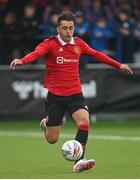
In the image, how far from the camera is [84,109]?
454 inches

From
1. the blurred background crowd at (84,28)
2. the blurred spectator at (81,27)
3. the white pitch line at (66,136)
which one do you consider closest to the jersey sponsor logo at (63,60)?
the white pitch line at (66,136)

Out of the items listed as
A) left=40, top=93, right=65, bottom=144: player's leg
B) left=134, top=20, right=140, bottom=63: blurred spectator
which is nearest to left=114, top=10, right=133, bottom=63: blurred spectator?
left=134, top=20, right=140, bottom=63: blurred spectator

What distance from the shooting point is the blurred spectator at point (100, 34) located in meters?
20.9

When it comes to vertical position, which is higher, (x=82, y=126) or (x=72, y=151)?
(x=82, y=126)

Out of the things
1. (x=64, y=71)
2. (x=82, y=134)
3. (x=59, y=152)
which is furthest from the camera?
(x=59, y=152)

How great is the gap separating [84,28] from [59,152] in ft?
23.1

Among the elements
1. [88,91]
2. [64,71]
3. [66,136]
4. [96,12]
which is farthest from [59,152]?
[96,12]

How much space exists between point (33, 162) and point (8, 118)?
23.2 feet

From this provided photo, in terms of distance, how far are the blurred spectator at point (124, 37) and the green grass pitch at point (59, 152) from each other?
215 cm

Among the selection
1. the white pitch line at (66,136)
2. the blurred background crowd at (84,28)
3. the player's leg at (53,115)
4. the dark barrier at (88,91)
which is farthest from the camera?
the blurred background crowd at (84,28)

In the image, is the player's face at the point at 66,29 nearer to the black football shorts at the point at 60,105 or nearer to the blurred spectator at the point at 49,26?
the black football shorts at the point at 60,105

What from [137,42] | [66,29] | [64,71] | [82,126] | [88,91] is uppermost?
[66,29]

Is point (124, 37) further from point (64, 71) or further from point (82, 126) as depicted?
point (82, 126)

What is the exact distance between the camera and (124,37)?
69.9 feet
